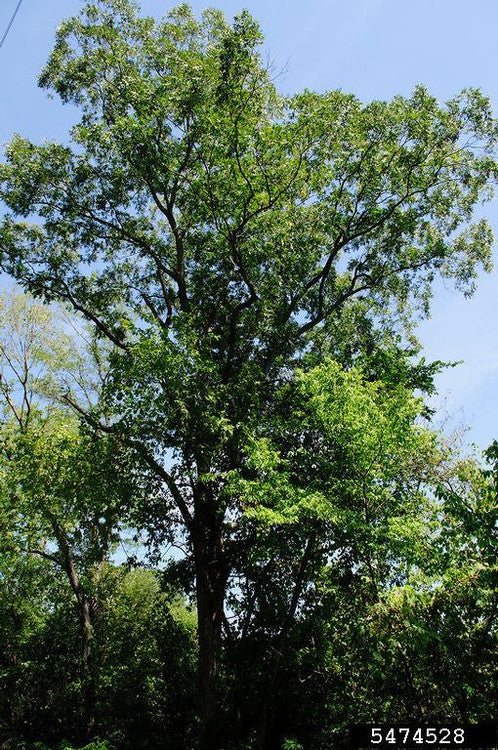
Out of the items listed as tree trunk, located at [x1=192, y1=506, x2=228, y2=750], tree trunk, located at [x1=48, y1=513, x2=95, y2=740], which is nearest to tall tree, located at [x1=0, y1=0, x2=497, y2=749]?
tree trunk, located at [x1=192, y1=506, x2=228, y2=750]

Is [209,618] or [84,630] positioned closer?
[209,618]

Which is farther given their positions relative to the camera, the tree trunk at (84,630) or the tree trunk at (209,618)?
the tree trunk at (84,630)

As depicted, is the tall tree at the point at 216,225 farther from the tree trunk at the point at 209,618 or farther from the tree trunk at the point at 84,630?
the tree trunk at the point at 84,630

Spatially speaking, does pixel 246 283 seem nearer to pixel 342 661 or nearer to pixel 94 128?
pixel 94 128

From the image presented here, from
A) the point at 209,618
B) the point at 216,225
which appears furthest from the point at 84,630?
the point at 216,225

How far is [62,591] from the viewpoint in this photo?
17.3 meters

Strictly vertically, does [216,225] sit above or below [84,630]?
above

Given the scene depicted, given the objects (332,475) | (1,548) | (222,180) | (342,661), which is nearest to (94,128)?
(222,180)

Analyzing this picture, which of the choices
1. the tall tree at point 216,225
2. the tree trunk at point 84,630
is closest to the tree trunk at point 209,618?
the tall tree at point 216,225

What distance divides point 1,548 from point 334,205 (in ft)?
39.2

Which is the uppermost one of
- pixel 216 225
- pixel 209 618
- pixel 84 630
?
pixel 216 225

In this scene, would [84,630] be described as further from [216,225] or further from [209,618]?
[216,225]

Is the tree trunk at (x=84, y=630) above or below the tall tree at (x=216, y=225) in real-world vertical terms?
below

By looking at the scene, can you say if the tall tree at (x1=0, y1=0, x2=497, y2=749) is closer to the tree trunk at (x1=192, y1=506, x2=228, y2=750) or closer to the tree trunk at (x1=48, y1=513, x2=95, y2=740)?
the tree trunk at (x1=192, y1=506, x2=228, y2=750)
